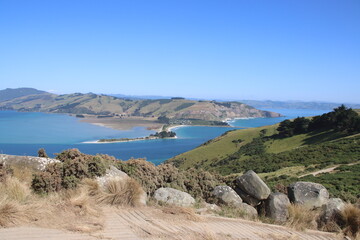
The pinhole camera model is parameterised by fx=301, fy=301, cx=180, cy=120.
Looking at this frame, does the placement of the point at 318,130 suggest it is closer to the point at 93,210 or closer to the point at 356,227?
the point at 356,227

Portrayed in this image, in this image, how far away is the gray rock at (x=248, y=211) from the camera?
892 cm

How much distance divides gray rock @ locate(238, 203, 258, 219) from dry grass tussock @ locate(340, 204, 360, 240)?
2.42 metres

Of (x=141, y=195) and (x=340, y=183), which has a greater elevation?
(x=141, y=195)

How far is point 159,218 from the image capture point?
7.37 meters

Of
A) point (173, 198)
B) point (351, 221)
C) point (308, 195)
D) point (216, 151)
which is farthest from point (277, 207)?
point (216, 151)

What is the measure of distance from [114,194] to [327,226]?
6110mm

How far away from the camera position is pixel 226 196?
10039 mm

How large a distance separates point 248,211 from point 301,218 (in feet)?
4.99

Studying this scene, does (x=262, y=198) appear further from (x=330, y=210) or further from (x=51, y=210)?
(x=51, y=210)

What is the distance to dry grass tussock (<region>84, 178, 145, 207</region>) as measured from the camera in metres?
8.02

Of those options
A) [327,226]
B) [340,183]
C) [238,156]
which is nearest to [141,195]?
[327,226]

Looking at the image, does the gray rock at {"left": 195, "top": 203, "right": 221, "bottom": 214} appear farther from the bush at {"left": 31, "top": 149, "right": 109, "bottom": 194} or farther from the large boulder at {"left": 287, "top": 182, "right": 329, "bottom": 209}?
the bush at {"left": 31, "top": 149, "right": 109, "bottom": 194}

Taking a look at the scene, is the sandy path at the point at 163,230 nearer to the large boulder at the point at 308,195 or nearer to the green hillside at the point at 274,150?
the large boulder at the point at 308,195

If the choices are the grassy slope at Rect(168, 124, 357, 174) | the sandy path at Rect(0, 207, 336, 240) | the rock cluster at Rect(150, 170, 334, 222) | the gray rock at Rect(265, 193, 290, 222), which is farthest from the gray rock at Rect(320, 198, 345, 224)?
the grassy slope at Rect(168, 124, 357, 174)
